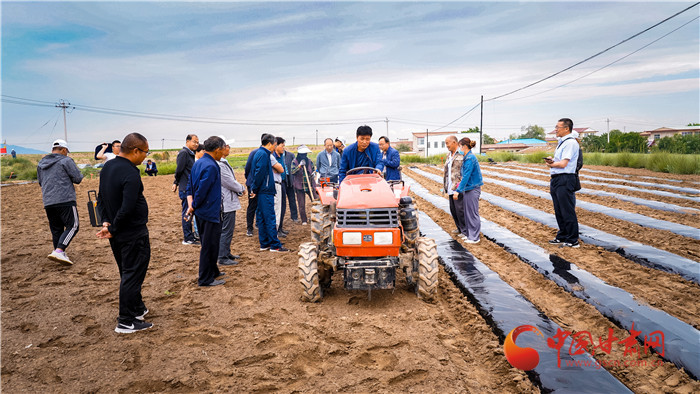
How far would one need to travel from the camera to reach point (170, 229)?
8.52 m

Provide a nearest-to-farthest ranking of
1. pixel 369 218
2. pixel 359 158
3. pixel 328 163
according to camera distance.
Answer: pixel 369 218
pixel 359 158
pixel 328 163

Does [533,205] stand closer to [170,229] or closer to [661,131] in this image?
[170,229]

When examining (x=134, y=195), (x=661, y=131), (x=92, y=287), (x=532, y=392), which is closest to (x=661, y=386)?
(x=532, y=392)

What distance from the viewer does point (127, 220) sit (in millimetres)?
3574

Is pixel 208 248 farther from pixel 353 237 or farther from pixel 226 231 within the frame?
pixel 353 237

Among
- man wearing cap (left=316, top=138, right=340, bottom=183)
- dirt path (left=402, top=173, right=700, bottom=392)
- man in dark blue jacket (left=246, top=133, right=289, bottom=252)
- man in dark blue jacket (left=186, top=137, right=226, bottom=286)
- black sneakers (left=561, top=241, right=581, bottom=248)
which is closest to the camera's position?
dirt path (left=402, top=173, right=700, bottom=392)

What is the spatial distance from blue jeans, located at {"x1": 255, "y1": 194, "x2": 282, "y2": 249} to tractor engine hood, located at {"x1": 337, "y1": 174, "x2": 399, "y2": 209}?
77.1 inches

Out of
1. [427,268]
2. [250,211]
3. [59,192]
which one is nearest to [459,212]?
[427,268]

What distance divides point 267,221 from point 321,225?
2.07 m

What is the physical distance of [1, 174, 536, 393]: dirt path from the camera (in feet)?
9.37


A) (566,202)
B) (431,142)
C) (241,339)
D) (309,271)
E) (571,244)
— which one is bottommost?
(241,339)

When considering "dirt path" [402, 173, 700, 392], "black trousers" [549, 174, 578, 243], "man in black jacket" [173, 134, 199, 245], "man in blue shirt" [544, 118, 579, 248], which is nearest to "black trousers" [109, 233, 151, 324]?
"man in black jacket" [173, 134, 199, 245]

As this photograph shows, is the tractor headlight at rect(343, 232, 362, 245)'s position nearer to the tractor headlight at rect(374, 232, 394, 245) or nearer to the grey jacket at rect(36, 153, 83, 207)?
the tractor headlight at rect(374, 232, 394, 245)

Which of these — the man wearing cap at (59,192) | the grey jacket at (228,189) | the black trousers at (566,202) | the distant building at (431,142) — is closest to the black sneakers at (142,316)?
the grey jacket at (228,189)
